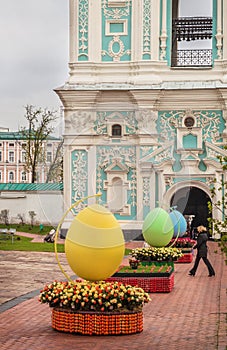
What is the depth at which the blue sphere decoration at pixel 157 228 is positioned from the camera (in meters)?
21.2

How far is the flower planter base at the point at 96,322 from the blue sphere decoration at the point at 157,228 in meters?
9.00

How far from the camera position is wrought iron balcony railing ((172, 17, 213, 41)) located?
132 feet

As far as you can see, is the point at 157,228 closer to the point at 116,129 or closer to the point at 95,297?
the point at 116,129

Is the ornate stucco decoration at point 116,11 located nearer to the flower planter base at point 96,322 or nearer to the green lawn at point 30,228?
the green lawn at point 30,228

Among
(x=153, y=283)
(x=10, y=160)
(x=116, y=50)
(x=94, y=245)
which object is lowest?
(x=10, y=160)

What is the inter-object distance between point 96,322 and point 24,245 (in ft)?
66.0

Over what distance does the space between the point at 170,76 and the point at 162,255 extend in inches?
693

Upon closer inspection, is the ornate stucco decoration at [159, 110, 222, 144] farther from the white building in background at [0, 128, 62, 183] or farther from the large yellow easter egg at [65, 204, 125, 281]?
the white building in background at [0, 128, 62, 183]

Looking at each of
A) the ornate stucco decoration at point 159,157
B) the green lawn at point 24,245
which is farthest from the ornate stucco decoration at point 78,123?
the ornate stucco decoration at point 159,157

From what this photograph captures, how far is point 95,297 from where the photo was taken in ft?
39.5

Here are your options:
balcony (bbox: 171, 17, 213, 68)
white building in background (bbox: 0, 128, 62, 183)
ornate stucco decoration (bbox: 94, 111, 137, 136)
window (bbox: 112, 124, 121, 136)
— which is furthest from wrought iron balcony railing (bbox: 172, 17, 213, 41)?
white building in background (bbox: 0, 128, 62, 183)

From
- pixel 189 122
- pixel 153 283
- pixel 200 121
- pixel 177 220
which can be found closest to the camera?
pixel 153 283

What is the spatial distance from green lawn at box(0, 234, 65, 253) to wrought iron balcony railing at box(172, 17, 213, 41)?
12531 mm

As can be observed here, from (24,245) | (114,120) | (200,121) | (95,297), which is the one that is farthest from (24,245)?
(95,297)
